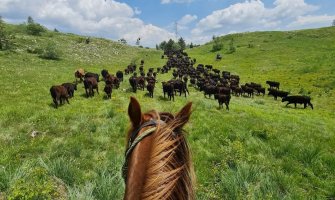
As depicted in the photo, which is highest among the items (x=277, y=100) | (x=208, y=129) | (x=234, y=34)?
(x=234, y=34)

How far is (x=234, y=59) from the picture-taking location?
74125mm

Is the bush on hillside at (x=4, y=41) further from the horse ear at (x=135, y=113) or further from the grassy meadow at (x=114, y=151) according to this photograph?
the horse ear at (x=135, y=113)

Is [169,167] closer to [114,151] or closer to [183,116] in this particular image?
[183,116]

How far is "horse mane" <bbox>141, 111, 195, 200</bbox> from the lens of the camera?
2014 mm

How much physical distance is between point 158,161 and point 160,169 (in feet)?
0.18

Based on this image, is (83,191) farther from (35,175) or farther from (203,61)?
(203,61)

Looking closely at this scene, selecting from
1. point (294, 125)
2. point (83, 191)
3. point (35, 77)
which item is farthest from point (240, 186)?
point (35, 77)

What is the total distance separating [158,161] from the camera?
2.08m

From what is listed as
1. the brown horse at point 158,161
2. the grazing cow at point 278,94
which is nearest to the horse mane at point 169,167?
the brown horse at point 158,161

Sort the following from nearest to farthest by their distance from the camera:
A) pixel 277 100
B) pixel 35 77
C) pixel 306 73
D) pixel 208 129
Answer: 1. pixel 208 129
2. pixel 35 77
3. pixel 277 100
4. pixel 306 73

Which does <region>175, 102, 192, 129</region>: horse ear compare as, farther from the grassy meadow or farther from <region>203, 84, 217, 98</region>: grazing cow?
<region>203, 84, 217, 98</region>: grazing cow

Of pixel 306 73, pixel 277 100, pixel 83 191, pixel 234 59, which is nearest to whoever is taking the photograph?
pixel 83 191

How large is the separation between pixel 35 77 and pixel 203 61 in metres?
53.5

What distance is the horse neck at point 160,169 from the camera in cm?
202
